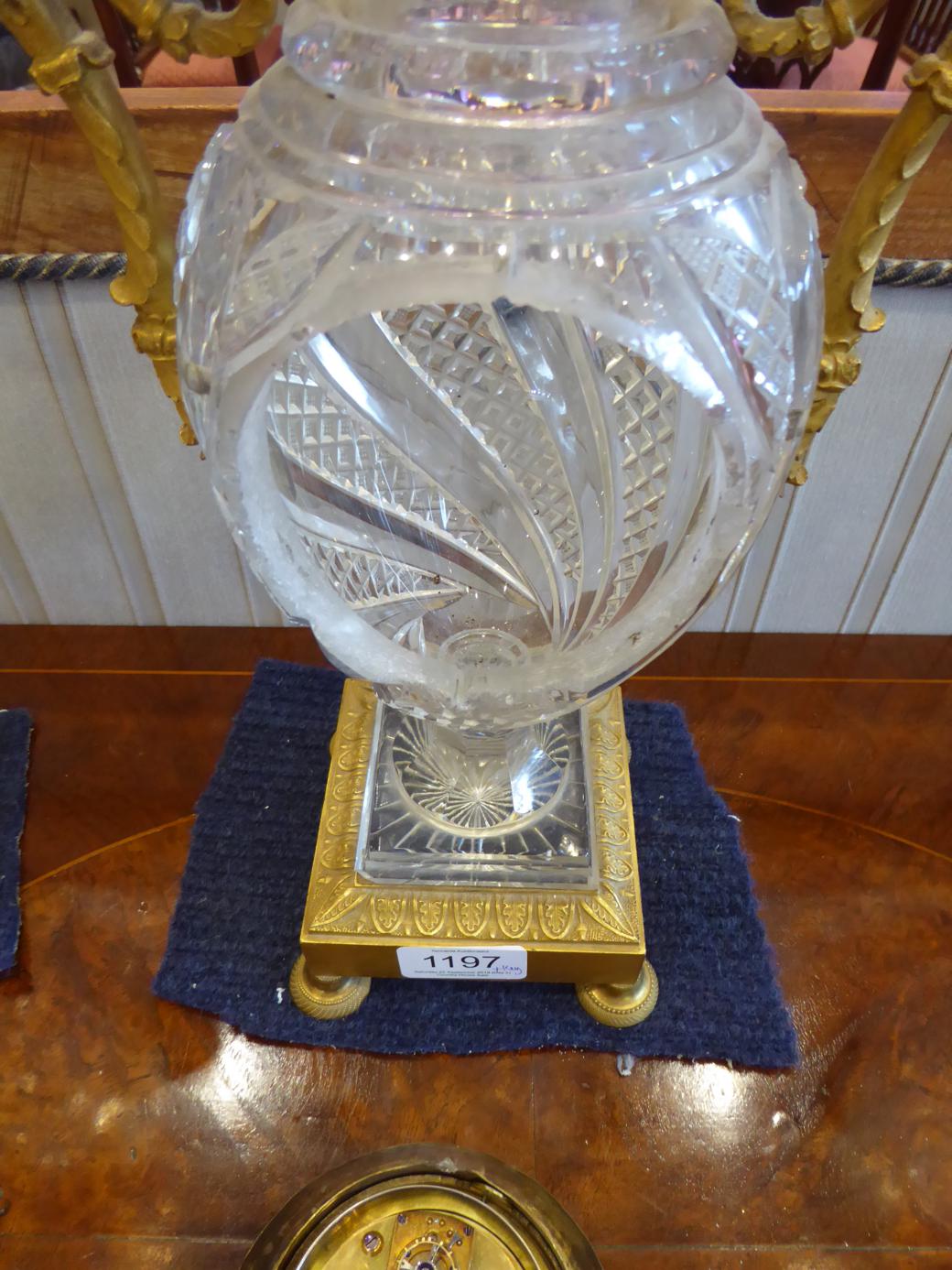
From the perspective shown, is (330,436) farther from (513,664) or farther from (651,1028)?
(651,1028)

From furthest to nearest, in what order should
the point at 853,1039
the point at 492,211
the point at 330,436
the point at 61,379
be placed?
the point at 61,379
the point at 853,1039
the point at 330,436
the point at 492,211

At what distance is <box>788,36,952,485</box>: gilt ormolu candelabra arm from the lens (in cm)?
33

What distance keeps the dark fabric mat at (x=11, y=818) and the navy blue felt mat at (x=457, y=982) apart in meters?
0.09

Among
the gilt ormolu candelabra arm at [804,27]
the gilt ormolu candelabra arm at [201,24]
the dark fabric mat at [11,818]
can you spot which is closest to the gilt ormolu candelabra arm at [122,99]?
the gilt ormolu candelabra arm at [201,24]

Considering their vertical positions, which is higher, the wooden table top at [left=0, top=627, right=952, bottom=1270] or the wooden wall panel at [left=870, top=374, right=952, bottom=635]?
the wooden wall panel at [left=870, top=374, right=952, bottom=635]

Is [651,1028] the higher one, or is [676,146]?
[676,146]

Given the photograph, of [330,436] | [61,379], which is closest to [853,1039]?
[330,436]

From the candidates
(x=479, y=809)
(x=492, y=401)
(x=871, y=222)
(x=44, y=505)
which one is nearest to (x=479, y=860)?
(x=479, y=809)

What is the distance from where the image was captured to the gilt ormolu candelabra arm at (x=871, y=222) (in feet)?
1.07

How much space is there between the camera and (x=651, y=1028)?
0.55 metres

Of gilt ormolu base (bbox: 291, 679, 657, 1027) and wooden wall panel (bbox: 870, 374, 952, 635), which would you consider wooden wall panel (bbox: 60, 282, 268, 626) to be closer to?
gilt ormolu base (bbox: 291, 679, 657, 1027)

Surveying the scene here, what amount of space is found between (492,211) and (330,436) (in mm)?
162

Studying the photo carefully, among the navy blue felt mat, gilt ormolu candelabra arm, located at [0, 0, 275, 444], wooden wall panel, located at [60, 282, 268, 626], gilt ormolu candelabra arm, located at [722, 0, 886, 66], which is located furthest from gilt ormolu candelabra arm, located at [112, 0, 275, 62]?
the navy blue felt mat

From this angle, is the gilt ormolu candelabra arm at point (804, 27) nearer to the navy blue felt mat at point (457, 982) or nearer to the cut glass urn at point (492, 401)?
the cut glass urn at point (492, 401)
